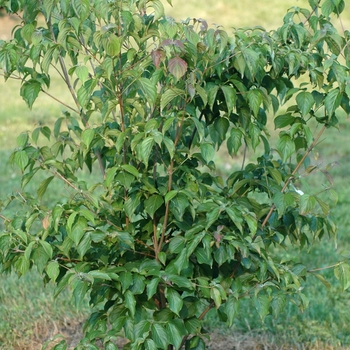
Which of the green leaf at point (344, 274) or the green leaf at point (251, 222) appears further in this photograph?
the green leaf at point (344, 274)

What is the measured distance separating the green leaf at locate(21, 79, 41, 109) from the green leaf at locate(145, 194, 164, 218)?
1.77 ft

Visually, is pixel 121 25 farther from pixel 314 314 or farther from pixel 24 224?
pixel 314 314

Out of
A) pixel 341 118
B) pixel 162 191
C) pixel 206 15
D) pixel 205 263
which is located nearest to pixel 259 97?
pixel 162 191

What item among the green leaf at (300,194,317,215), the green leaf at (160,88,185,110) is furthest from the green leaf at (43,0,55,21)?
the green leaf at (300,194,317,215)

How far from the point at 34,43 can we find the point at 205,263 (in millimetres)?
996

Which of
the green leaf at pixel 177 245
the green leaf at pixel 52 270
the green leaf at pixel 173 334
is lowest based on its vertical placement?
the green leaf at pixel 173 334

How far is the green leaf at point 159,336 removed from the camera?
94.2 inches

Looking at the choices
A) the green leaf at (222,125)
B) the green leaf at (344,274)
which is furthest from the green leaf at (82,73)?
the green leaf at (344,274)

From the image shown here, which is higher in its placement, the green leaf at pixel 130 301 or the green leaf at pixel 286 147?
the green leaf at pixel 286 147

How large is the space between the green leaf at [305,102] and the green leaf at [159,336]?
90 cm

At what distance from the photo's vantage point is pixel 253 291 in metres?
2.65

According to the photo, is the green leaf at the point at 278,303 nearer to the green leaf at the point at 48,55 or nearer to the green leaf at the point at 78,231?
the green leaf at the point at 78,231

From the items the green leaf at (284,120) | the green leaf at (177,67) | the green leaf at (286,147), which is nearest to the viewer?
the green leaf at (177,67)

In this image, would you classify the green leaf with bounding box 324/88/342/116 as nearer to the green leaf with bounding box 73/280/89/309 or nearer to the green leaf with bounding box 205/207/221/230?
the green leaf with bounding box 205/207/221/230
